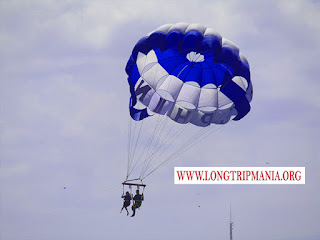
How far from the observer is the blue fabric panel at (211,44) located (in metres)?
31.7

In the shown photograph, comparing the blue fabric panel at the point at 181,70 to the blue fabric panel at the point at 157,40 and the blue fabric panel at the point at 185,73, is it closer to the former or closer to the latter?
the blue fabric panel at the point at 185,73

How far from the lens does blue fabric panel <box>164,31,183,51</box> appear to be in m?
32.0

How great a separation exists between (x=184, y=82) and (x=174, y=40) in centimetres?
310

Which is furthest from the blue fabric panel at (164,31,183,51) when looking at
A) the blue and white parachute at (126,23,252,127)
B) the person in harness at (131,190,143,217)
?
the person in harness at (131,190,143,217)

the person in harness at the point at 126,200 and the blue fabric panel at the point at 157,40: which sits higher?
the blue fabric panel at the point at 157,40

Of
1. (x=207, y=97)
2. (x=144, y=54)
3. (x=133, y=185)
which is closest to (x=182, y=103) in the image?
(x=207, y=97)

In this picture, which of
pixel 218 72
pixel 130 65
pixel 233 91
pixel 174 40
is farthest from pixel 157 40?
pixel 233 91

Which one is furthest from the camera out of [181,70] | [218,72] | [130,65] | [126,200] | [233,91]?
[181,70]

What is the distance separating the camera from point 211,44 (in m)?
31.7

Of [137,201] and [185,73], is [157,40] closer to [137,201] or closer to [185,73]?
[185,73]

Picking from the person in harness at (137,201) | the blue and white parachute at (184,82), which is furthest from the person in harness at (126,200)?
the blue and white parachute at (184,82)

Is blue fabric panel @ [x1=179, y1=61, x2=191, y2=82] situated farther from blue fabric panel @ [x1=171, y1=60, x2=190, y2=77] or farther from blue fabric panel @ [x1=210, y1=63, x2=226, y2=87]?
blue fabric panel @ [x1=210, y1=63, x2=226, y2=87]

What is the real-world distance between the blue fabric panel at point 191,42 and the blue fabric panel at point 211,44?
246mm

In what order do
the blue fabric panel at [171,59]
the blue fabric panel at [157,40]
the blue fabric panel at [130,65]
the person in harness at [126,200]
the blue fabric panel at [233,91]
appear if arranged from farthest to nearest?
1. the blue fabric panel at [171,59]
2. the blue fabric panel at [130,65]
3. the blue fabric panel at [233,91]
4. the blue fabric panel at [157,40]
5. the person in harness at [126,200]
